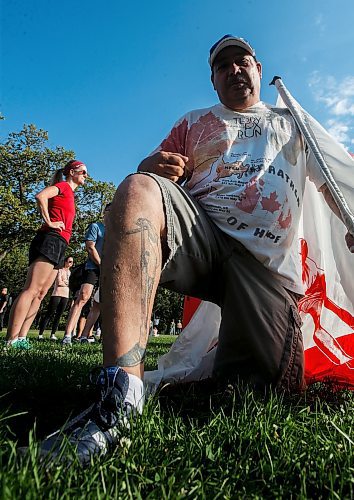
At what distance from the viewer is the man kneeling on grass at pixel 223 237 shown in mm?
1598

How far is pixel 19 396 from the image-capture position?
2148mm

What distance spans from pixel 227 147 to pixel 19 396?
171 centimetres

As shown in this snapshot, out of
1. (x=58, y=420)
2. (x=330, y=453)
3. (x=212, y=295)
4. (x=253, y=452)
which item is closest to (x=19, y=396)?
(x=58, y=420)

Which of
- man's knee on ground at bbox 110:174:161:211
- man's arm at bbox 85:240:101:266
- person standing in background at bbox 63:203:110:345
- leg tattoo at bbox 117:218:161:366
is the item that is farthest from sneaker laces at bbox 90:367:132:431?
person standing in background at bbox 63:203:110:345

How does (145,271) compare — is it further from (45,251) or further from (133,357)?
(45,251)

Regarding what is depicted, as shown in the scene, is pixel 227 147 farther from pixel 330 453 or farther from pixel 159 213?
pixel 330 453

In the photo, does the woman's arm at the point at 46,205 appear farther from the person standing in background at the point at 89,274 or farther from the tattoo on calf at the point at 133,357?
the tattoo on calf at the point at 133,357

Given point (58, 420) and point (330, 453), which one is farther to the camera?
point (58, 420)

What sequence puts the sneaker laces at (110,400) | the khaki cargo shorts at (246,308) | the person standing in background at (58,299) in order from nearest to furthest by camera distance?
1. the sneaker laces at (110,400)
2. the khaki cargo shorts at (246,308)
3. the person standing in background at (58,299)

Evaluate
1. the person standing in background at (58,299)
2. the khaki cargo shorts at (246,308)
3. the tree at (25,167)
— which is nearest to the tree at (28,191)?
the tree at (25,167)

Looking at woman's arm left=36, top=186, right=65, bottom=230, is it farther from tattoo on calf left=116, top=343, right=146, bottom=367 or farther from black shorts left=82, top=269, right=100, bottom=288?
tattoo on calf left=116, top=343, right=146, bottom=367

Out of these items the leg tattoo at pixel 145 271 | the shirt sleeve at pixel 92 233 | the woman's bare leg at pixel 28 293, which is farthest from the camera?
the shirt sleeve at pixel 92 233

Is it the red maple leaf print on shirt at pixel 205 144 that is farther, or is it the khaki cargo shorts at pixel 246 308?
the red maple leaf print on shirt at pixel 205 144

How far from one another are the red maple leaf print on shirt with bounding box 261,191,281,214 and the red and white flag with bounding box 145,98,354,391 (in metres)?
0.65
